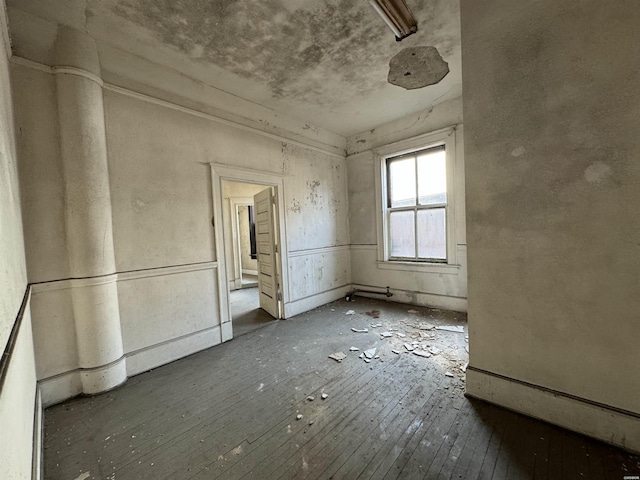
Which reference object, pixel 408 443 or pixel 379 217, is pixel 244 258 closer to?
pixel 379 217

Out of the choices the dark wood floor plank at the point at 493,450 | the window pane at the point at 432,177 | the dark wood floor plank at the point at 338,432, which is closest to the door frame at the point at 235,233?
the window pane at the point at 432,177

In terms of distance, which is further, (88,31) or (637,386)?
(88,31)

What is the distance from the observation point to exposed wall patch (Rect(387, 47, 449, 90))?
107 inches

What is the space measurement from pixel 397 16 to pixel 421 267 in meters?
3.21

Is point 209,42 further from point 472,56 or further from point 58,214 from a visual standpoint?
point 472,56

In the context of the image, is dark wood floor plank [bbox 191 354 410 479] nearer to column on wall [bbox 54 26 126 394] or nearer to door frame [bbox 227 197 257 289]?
column on wall [bbox 54 26 126 394]

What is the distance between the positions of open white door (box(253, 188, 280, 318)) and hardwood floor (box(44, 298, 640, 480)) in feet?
4.64

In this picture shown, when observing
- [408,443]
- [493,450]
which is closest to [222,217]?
[408,443]

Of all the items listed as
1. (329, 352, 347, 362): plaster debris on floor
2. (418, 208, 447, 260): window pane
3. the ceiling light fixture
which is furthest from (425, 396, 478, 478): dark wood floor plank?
the ceiling light fixture

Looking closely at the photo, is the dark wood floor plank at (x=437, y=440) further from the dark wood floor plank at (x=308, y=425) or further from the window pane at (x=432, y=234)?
the window pane at (x=432, y=234)

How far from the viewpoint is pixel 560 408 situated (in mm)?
1644

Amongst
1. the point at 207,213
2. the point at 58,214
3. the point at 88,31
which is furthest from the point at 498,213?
the point at 88,31

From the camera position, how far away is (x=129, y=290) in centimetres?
248

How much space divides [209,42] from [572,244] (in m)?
3.22
